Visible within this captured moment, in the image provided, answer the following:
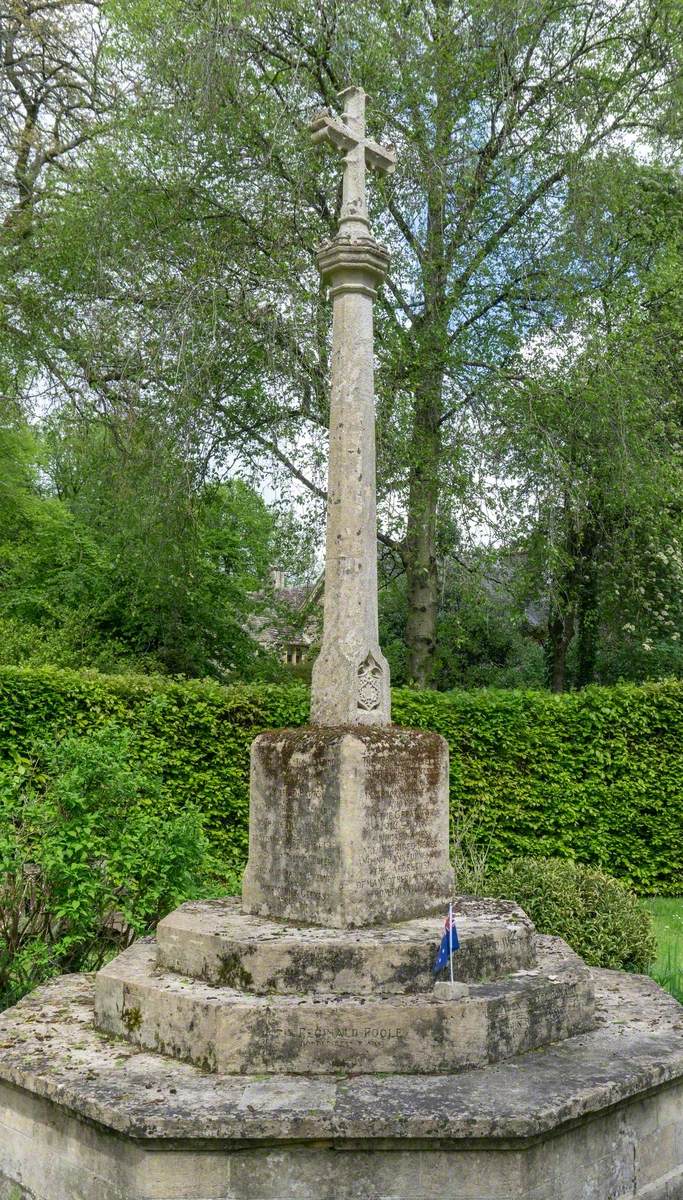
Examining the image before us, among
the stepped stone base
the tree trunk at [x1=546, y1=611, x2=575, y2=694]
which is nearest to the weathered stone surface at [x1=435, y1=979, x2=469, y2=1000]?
the stepped stone base

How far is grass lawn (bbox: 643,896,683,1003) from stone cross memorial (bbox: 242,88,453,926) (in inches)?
110

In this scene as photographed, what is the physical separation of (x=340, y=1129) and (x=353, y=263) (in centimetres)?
438

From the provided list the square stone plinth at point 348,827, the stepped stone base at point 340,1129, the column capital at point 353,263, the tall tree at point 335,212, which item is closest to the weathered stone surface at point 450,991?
the stepped stone base at point 340,1129

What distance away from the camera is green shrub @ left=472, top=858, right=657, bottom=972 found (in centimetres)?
743

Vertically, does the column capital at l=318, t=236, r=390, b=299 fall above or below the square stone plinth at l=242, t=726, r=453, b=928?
above

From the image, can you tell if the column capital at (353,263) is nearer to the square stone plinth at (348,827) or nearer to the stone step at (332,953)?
the square stone plinth at (348,827)

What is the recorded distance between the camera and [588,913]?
7648mm

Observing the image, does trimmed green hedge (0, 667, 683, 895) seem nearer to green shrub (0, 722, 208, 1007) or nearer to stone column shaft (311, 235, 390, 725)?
green shrub (0, 722, 208, 1007)

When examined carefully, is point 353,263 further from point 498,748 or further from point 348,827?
point 498,748

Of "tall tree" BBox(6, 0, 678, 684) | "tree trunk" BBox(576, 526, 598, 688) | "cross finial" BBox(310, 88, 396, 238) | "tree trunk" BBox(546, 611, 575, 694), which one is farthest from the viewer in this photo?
"tree trunk" BBox(546, 611, 575, 694)

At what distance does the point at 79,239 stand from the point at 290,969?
12.0 metres

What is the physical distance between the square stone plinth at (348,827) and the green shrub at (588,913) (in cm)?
259

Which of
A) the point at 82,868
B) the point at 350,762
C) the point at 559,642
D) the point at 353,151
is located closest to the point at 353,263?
the point at 353,151

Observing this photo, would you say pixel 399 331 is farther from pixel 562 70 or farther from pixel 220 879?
pixel 220 879
